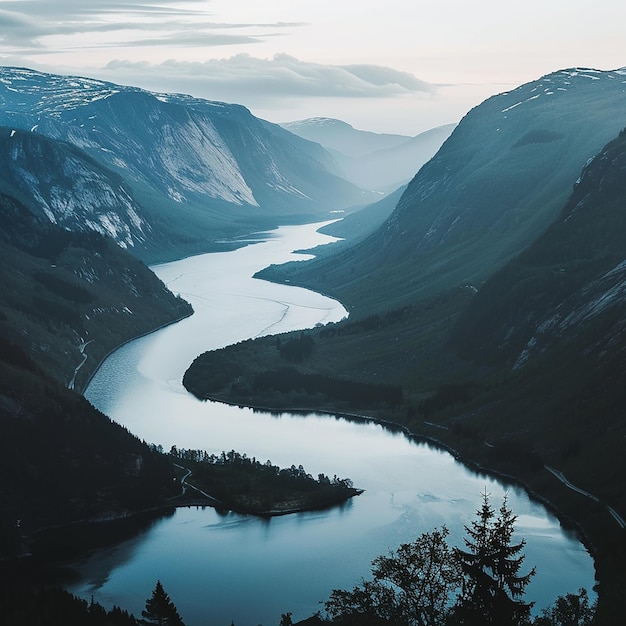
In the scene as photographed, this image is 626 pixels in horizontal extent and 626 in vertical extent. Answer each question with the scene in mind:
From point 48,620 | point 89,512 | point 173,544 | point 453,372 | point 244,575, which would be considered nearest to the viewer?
point 48,620

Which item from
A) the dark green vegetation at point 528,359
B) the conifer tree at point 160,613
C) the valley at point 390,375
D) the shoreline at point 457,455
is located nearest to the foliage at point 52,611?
the conifer tree at point 160,613

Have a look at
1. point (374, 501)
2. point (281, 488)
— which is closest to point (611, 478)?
point (374, 501)

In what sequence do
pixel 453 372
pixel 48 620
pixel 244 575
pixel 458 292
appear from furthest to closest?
pixel 458 292 → pixel 453 372 → pixel 244 575 → pixel 48 620

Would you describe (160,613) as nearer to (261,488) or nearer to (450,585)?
(450,585)

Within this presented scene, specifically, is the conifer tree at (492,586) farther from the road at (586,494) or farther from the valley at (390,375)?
the road at (586,494)

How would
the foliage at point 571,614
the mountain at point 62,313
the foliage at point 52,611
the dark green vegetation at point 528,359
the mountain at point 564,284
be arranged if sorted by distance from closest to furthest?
the foliage at point 571,614 → the foliage at point 52,611 → the dark green vegetation at point 528,359 → the mountain at point 564,284 → the mountain at point 62,313

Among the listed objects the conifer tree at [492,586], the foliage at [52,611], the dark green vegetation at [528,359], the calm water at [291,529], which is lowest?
the foliage at [52,611]

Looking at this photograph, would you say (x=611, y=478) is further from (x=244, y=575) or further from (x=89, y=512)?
(x=89, y=512)
